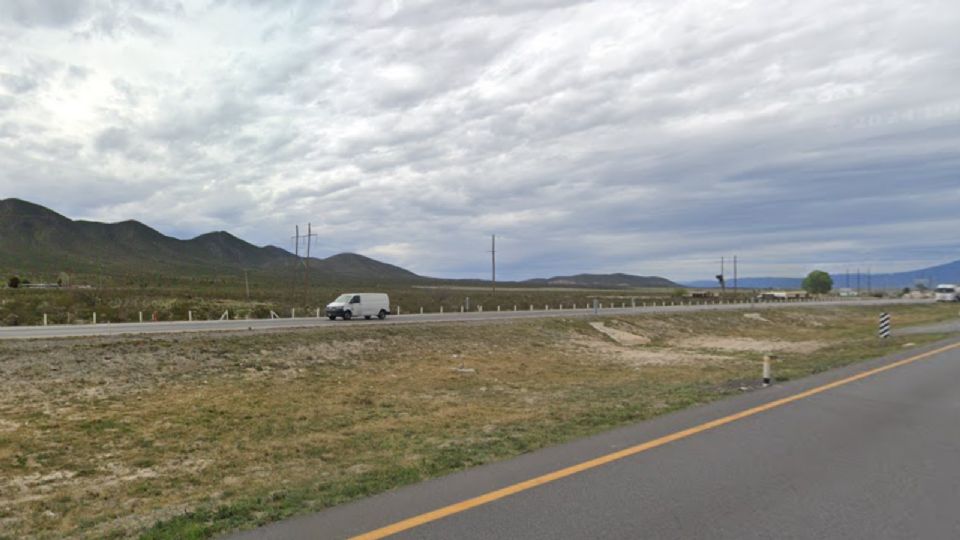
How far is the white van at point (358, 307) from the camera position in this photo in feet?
133

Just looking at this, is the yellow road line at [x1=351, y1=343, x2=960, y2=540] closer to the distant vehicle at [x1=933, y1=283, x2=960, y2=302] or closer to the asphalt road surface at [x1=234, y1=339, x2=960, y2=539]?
the asphalt road surface at [x1=234, y1=339, x2=960, y2=539]

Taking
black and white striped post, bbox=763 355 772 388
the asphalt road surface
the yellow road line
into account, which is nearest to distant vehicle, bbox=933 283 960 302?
black and white striped post, bbox=763 355 772 388

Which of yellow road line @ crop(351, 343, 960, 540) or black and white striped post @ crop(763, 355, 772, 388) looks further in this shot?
black and white striped post @ crop(763, 355, 772, 388)

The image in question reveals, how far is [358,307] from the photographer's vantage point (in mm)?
41406

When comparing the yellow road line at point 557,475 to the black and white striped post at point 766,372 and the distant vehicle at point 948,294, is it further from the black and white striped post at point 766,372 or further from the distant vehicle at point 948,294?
the distant vehicle at point 948,294

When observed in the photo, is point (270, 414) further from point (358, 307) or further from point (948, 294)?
point (948, 294)

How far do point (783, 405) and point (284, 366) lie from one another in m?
16.2

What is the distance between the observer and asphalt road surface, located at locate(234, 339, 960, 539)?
211 inches

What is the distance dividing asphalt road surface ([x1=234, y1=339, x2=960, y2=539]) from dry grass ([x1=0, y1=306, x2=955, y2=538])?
2.90 ft

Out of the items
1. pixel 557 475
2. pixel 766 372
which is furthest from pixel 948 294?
pixel 557 475

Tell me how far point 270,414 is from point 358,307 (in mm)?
26615

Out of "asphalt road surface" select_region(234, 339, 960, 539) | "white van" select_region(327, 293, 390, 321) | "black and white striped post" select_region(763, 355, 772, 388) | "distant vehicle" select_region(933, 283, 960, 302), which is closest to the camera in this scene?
"asphalt road surface" select_region(234, 339, 960, 539)

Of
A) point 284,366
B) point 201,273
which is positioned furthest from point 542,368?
point 201,273

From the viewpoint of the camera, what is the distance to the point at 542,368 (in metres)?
25.9
